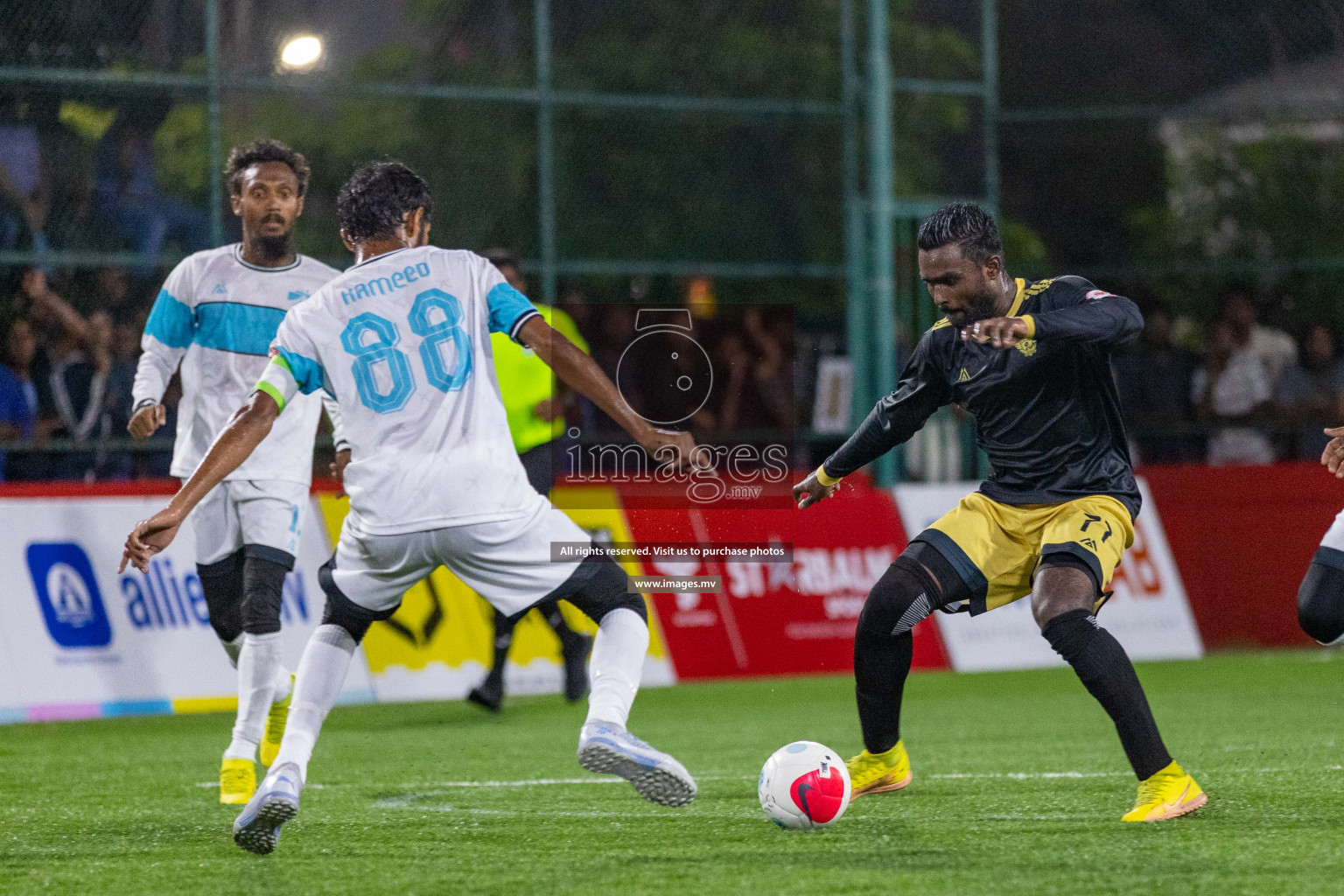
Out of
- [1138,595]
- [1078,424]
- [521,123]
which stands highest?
[521,123]

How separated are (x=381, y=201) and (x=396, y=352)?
0.49 metres

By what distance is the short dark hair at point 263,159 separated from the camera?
7117 mm

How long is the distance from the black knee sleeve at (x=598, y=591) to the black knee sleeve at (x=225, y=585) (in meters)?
2.25

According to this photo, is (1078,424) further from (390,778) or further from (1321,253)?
(1321,253)

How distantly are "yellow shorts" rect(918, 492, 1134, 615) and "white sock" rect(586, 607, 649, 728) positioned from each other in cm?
117

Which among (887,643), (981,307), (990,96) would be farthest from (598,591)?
(990,96)

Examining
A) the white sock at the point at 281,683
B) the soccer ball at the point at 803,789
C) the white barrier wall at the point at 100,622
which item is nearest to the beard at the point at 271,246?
the white sock at the point at 281,683

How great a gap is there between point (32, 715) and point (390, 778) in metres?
3.52

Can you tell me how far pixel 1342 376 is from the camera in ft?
44.5

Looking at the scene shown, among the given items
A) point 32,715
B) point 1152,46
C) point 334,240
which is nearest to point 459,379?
point 32,715

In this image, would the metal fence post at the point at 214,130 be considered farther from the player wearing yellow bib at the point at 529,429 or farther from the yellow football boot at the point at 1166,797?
the yellow football boot at the point at 1166,797

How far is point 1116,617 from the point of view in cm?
1232

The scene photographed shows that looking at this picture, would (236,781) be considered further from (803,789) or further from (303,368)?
(803,789)

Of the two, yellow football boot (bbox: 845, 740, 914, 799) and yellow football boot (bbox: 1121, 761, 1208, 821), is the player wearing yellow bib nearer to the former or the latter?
yellow football boot (bbox: 845, 740, 914, 799)
